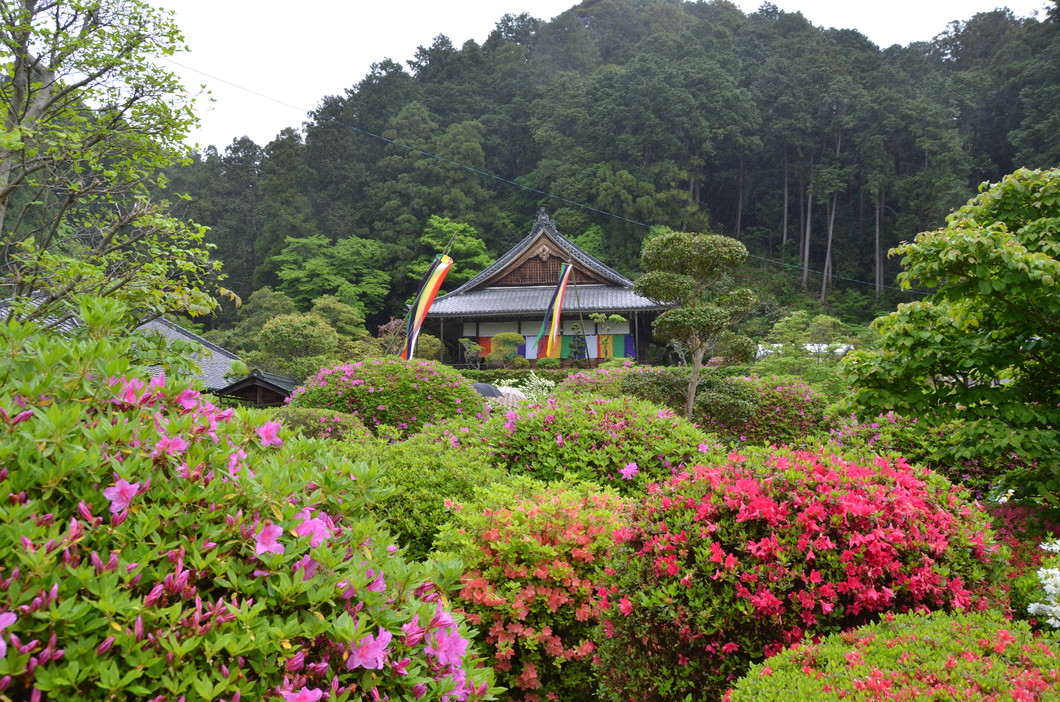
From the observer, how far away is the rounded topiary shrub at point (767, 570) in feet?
8.45

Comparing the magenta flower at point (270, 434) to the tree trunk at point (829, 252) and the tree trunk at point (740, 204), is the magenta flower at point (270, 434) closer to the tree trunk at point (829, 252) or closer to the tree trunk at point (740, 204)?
the tree trunk at point (829, 252)

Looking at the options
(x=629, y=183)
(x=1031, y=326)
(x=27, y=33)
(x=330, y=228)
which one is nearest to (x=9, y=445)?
(x=1031, y=326)

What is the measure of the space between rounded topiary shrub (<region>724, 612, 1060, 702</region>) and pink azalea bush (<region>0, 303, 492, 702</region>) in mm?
1052

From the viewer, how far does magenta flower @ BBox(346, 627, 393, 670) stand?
1.40 metres

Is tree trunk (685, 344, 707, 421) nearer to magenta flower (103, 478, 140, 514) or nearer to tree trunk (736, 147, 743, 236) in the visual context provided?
A: magenta flower (103, 478, 140, 514)

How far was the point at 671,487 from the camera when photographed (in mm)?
3029

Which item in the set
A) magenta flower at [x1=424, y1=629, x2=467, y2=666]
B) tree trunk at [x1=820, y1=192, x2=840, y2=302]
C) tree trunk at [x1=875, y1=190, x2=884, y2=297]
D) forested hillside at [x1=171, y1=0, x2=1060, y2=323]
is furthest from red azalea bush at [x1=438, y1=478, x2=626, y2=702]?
tree trunk at [x1=875, y1=190, x2=884, y2=297]

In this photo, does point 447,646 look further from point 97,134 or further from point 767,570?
point 97,134

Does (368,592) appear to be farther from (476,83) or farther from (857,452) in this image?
(476,83)

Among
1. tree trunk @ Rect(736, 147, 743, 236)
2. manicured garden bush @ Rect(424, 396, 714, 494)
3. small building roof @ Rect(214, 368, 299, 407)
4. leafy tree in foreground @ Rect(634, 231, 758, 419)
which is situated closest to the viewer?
manicured garden bush @ Rect(424, 396, 714, 494)

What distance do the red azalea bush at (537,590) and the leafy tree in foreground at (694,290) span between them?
6.89 m

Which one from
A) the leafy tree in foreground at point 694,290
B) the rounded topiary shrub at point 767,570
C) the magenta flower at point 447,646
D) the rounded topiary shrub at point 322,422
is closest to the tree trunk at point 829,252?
the leafy tree in foreground at point 694,290

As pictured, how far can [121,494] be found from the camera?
4.61 ft

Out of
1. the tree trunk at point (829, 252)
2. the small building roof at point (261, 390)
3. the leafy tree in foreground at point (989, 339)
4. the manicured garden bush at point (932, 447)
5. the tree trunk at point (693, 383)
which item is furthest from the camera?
the tree trunk at point (829, 252)
